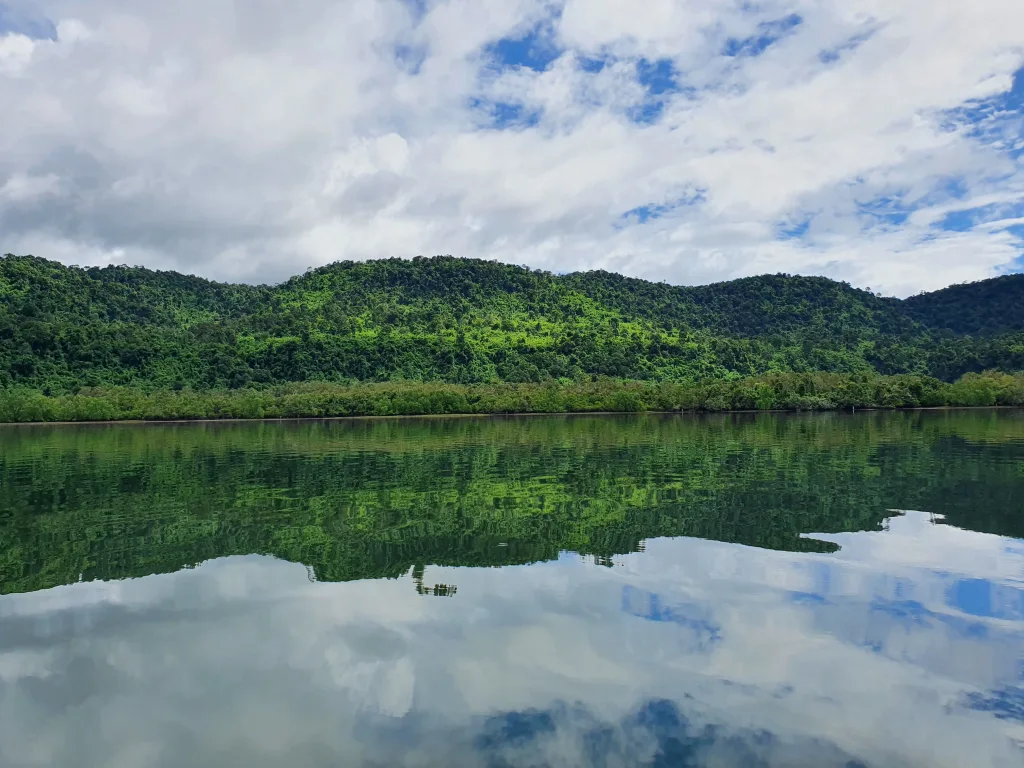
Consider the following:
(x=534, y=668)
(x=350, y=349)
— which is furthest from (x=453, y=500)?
(x=350, y=349)

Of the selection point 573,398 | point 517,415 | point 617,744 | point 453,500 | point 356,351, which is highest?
point 356,351

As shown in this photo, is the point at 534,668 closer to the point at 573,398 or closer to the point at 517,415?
the point at 517,415

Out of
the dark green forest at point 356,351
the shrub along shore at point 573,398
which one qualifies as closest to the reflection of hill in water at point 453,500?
the shrub along shore at point 573,398

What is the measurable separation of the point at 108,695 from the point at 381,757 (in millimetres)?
4981

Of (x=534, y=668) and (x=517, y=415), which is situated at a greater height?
(x=534, y=668)

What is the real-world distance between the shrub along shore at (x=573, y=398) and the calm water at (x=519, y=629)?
92.8 metres

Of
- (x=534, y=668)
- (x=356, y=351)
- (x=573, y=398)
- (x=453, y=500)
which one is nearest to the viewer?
(x=534, y=668)

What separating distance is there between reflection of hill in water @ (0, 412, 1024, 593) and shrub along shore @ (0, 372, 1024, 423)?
66.5 metres

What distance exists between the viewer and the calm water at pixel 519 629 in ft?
32.4

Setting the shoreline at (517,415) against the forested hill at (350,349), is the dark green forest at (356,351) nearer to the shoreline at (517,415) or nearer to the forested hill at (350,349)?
the forested hill at (350,349)

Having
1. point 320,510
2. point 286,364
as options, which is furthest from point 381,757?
point 286,364

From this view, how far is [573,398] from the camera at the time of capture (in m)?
127

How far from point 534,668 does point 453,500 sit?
17371 mm

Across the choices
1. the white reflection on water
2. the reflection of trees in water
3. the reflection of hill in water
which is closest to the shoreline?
the reflection of hill in water
